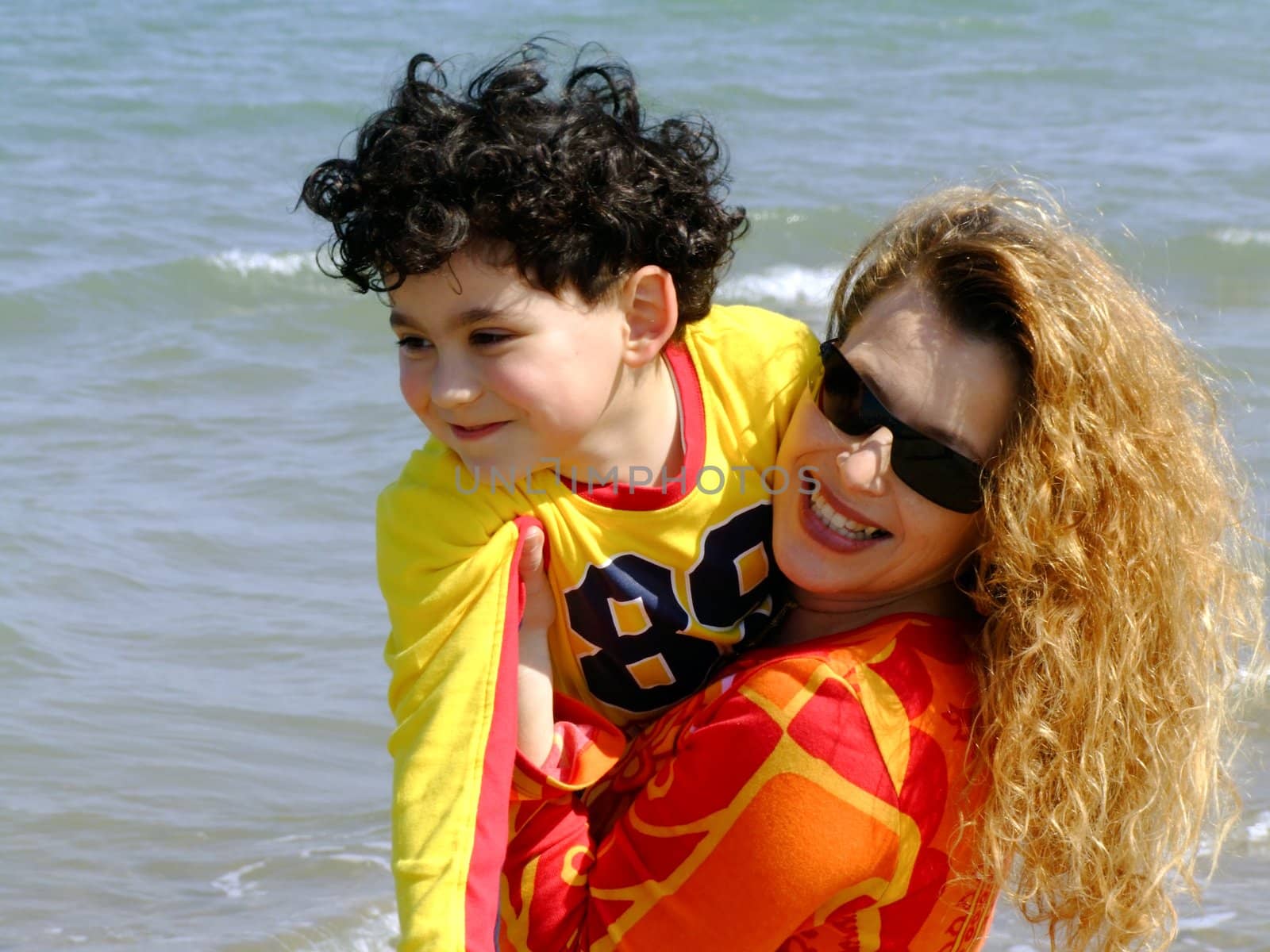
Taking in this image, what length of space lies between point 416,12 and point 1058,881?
52.2ft

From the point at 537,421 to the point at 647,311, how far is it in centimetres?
29

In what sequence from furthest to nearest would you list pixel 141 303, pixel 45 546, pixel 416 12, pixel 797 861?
1. pixel 416 12
2. pixel 141 303
3. pixel 45 546
4. pixel 797 861

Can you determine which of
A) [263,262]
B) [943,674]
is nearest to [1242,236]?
[263,262]

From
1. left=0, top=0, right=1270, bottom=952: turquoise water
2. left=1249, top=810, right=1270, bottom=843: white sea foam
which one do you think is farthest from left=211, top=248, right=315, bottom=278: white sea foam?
left=1249, top=810, right=1270, bottom=843: white sea foam

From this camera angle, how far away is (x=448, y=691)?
215 centimetres

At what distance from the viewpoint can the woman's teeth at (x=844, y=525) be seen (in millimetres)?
2248

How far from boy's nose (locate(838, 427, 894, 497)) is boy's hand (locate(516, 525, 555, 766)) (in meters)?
0.45

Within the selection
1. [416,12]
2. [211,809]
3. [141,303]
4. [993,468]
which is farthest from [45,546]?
[416,12]

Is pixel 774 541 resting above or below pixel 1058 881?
above

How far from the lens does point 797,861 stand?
2.10 m

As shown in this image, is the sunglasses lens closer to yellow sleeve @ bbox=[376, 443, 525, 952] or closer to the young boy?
the young boy

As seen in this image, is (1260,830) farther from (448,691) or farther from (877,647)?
(448,691)

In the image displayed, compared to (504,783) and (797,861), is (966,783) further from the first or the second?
(504,783)

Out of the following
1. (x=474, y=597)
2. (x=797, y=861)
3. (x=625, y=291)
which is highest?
(x=625, y=291)
